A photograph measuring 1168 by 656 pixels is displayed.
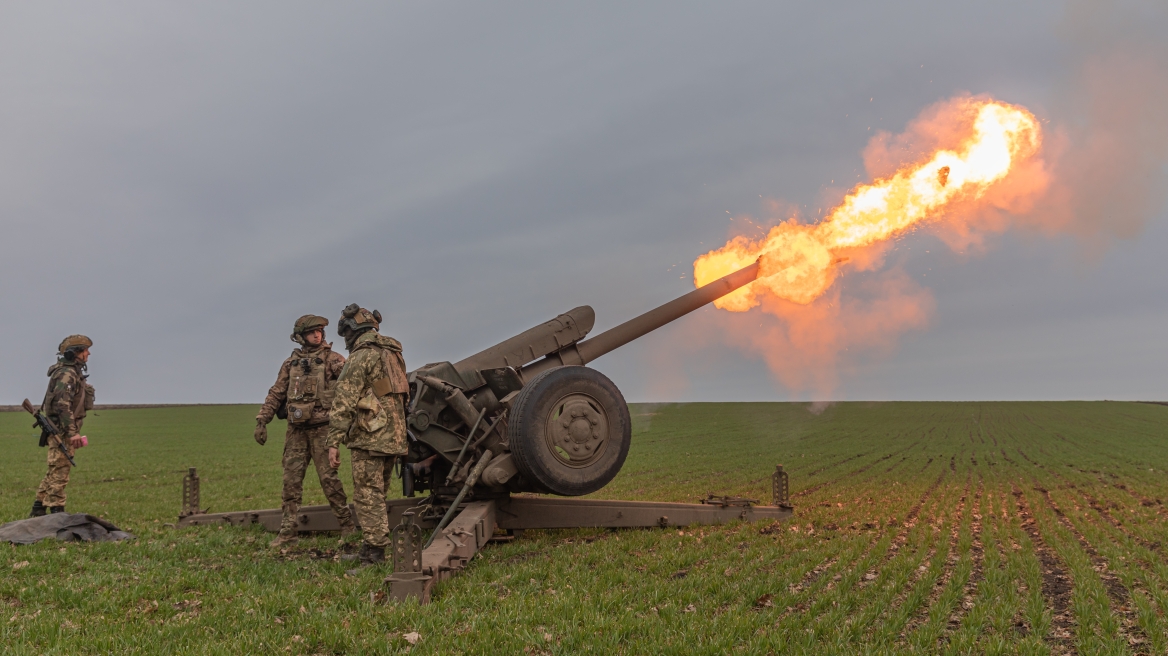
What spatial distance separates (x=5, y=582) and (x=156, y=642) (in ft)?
8.82

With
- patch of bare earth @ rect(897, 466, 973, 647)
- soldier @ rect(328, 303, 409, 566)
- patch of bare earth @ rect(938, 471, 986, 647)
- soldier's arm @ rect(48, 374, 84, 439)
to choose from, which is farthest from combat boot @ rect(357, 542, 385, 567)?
soldier's arm @ rect(48, 374, 84, 439)

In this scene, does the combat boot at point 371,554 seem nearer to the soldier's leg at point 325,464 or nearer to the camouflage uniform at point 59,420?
the soldier's leg at point 325,464

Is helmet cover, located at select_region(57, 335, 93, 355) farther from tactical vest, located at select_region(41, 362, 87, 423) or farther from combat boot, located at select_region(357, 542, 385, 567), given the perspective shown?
combat boot, located at select_region(357, 542, 385, 567)

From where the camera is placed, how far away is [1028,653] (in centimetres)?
526

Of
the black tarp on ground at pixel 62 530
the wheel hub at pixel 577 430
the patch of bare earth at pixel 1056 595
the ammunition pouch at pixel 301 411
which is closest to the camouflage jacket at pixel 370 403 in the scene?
the ammunition pouch at pixel 301 411

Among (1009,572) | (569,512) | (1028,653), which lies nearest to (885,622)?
(1028,653)

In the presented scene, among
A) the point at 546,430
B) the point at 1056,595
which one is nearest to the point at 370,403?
the point at 546,430

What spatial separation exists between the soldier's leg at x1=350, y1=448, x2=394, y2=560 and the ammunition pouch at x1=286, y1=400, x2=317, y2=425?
1755 mm

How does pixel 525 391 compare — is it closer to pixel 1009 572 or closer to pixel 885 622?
pixel 885 622

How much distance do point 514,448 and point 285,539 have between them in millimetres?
3187

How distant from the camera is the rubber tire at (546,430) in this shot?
8.56m

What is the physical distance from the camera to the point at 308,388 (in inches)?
370

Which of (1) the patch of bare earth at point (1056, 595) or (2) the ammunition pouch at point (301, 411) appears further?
(2) the ammunition pouch at point (301, 411)

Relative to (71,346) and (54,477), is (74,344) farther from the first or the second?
(54,477)
